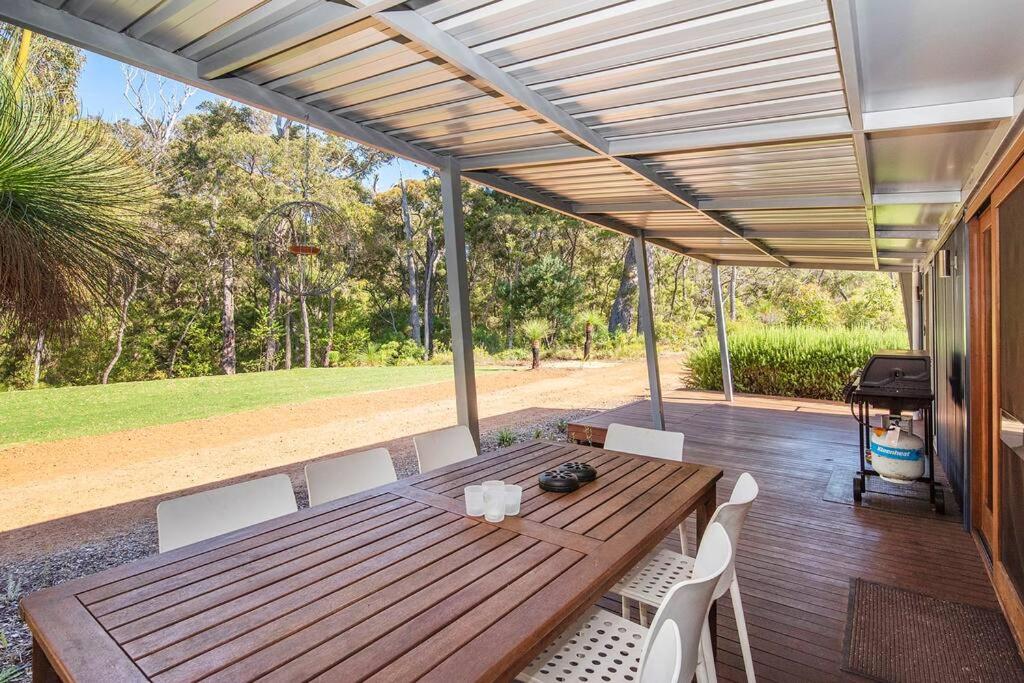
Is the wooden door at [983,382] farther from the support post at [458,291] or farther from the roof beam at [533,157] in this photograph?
the support post at [458,291]

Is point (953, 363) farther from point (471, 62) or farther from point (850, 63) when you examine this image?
point (471, 62)

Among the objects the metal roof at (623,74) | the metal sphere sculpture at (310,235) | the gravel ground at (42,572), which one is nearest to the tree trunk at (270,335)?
the metal sphere sculpture at (310,235)

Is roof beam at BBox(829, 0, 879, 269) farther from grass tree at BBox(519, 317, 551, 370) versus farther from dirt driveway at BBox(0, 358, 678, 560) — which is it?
grass tree at BBox(519, 317, 551, 370)

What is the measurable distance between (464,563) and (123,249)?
222cm

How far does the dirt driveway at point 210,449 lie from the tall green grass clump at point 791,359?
1.31m

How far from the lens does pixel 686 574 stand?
2043mm

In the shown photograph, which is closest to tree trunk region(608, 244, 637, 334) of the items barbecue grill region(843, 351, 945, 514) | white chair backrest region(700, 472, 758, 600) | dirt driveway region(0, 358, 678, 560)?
dirt driveway region(0, 358, 678, 560)

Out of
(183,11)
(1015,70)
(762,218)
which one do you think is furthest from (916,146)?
(183,11)

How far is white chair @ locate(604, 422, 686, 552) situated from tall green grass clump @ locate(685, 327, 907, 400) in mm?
7806

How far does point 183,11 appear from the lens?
1.76m

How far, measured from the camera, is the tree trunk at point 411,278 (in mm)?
14984

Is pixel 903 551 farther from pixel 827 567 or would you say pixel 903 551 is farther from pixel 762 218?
pixel 762 218

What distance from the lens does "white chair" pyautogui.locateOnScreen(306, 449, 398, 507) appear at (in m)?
2.19

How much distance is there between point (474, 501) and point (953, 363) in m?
4.17
